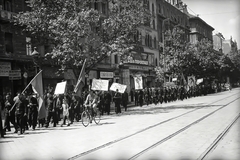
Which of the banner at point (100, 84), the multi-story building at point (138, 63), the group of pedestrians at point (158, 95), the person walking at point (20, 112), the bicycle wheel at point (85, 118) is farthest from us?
the multi-story building at point (138, 63)

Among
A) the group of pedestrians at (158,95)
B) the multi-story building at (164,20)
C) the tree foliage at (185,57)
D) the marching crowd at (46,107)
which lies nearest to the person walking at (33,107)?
the marching crowd at (46,107)

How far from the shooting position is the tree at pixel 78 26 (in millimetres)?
19656

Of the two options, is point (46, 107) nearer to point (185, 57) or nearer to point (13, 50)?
point (13, 50)

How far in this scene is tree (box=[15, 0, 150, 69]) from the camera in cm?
1966

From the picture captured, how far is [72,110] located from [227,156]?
36.0ft

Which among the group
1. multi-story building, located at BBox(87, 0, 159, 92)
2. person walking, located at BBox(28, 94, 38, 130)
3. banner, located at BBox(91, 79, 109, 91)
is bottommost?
person walking, located at BBox(28, 94, 38, 130)

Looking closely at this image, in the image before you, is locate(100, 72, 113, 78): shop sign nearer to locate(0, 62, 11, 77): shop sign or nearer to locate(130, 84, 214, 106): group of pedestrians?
locate(130, 84, 214, 106): group of pedestrians

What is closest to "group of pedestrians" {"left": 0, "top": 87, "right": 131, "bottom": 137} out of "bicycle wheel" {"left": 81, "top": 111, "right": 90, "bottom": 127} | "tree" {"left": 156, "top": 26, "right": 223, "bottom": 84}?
"bicycle wheel" {"left": 81, "top": 111, "right": 90, "bottom": 127}

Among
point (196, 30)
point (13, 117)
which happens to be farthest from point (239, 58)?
point (13, 117)

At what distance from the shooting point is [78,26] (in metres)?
19.3

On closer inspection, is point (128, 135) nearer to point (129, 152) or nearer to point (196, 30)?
point (129, 152)

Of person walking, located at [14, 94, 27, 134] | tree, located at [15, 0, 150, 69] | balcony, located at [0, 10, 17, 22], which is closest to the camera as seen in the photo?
person walking, located at [14, 94, 27, 134]

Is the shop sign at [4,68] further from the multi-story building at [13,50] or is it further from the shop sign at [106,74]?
the shop sign at [106,74]

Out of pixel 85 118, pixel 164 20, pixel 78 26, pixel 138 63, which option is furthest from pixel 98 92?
pixel 164 20
